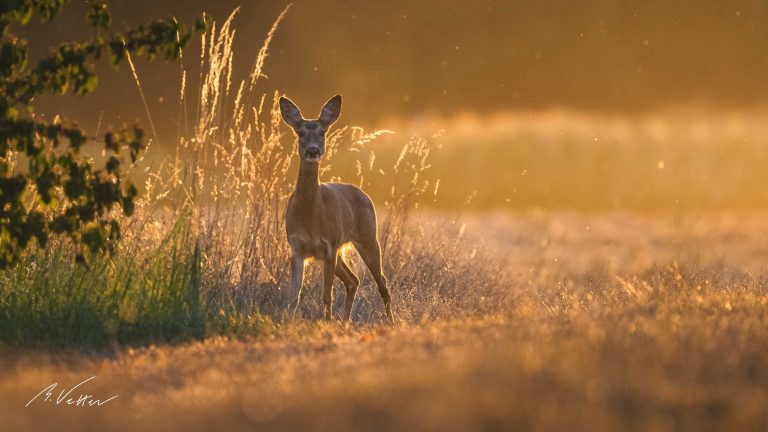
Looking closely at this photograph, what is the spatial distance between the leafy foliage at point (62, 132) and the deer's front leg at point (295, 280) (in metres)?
2.38

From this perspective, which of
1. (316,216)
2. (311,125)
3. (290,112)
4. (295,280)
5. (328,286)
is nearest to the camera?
(295,280)

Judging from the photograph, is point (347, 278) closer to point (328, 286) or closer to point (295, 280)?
point (328, 286)


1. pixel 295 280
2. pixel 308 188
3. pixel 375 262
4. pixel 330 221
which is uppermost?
pixel 308 188

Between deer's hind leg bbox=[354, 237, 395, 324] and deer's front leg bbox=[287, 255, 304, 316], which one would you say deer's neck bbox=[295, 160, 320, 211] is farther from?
deer's hind leg bbox=[354, 237, 395, 324]

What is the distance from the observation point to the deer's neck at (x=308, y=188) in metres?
11.4

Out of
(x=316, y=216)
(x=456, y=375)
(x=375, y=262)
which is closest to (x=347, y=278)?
(x=375, y=262)

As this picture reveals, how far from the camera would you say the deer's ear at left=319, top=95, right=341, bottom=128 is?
38.3 feet

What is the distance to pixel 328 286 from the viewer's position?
11.0m

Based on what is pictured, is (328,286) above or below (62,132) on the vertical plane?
below

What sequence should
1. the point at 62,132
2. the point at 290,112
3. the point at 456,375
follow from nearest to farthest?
the point at 456,375
the point at 62,132
the point at 290,112

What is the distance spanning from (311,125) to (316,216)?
0.89 metres

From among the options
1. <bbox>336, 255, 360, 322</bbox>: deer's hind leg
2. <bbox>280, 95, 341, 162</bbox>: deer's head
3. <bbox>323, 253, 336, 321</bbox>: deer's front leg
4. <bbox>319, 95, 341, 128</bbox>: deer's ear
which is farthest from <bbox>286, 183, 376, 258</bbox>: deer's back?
<bbox>319, 95, 341, 128</bbox>: deer's ear

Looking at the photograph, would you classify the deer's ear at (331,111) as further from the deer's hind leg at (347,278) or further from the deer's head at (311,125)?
the deer's hind leg at (347,278)

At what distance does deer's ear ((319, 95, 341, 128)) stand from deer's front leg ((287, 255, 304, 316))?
1450 mm
